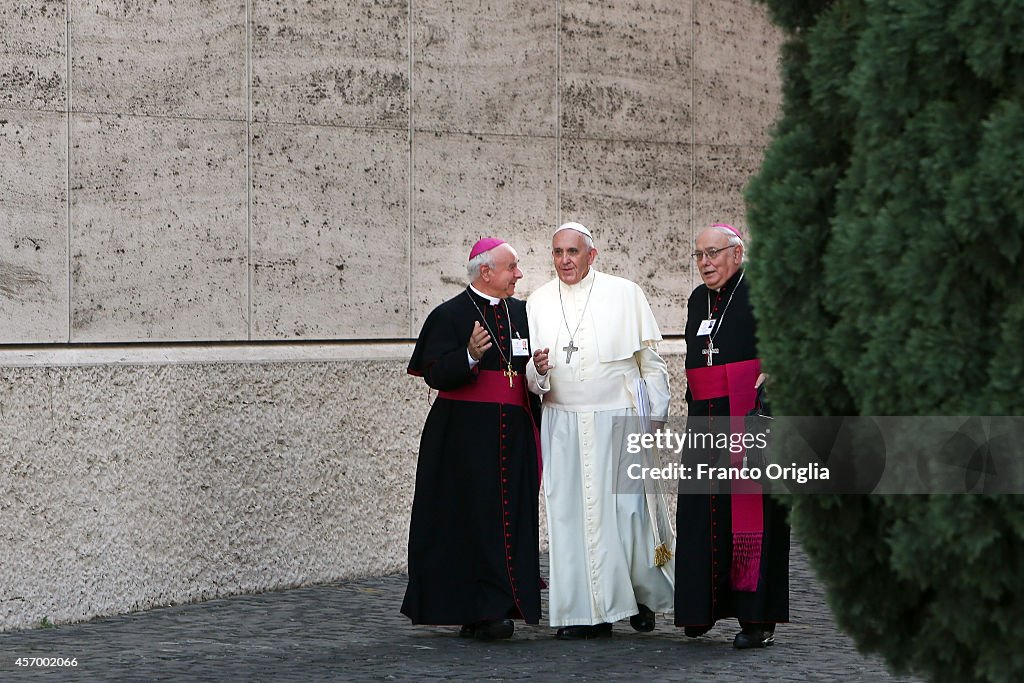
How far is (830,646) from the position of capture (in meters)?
7.24

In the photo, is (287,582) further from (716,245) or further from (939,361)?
(939,361)

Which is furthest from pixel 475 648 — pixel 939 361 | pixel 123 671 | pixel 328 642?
pixel 939 361

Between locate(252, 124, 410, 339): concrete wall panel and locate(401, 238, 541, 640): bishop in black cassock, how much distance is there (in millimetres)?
1129

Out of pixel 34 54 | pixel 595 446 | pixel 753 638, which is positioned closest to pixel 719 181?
pixel 595 446

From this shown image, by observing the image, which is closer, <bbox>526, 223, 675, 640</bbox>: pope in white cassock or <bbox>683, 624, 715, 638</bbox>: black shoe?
<bbox>683, 624, 715, 638</bbox>: black shoe

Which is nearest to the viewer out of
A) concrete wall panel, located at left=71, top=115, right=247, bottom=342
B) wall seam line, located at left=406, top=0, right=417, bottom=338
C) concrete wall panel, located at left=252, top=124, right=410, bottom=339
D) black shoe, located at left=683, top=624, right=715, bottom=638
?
black shoe, located at left=683, top=624, right=715, bottom=638

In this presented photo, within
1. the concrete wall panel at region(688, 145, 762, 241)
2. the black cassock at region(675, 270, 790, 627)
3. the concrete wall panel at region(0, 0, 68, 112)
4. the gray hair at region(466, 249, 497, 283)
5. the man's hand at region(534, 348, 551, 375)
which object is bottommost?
the black cassock at region(675, 270, 790, 627)

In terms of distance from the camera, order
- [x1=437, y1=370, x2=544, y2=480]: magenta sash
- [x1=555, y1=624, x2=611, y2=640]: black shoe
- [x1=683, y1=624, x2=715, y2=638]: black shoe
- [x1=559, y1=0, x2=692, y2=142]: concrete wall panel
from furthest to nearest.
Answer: [x1=559, y1=0, x2=692, y2=142]: concrete wall panel < [x1=437, y1=370, x2=544, y2=480]: magenta sash < [x1=555, y1=624, x2=611, y2=640]: black shoe < [x1=683, y1=624, x2=715, y2=638]: black shoe

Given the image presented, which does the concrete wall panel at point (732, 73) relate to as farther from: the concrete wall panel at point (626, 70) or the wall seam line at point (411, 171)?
the wall seam line at point (411, 171)

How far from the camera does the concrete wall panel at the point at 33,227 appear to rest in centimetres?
768

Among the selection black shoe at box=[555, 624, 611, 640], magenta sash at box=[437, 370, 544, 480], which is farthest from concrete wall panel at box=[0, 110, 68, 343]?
black shoe at box=[555, 624, 611, 640]

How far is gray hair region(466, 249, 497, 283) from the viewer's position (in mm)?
7855

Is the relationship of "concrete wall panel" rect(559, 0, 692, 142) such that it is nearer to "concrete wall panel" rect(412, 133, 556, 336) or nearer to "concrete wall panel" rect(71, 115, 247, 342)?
"concrete wall panel" rect(412, 133, 556, 336)

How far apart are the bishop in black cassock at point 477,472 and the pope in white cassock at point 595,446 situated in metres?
0.11
